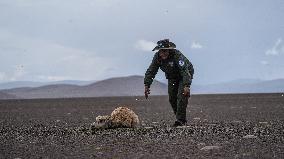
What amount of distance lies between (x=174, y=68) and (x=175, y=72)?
0.34ft

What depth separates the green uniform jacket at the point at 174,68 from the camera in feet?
32.0

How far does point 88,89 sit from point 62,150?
147113mm

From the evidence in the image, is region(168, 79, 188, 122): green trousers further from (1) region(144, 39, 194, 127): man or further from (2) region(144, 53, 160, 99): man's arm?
(2) region(144, 53, 160, 99): man's arm

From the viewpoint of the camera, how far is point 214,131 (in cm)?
901

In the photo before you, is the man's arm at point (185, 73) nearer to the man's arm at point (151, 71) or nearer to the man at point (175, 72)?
the man at point (175, 72)

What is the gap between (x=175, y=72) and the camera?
32.9 ft

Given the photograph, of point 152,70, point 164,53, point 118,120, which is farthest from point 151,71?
point 118,120

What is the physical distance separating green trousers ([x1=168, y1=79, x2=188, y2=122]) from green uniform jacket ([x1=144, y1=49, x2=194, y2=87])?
13cm

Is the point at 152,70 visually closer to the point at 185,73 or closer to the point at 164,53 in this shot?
the point at 164,53

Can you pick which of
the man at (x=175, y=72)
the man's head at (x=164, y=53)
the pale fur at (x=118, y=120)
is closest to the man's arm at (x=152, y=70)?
the man at (x=175, y=72)

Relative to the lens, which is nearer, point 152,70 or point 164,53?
point 164,53

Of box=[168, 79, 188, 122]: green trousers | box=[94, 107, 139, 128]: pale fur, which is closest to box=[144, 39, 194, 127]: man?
box=[168, 79, 188, 122]: green trousers

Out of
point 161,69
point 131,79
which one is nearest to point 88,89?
point 131,79

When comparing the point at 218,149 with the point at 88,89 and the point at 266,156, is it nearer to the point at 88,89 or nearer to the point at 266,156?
the point at 266,156
